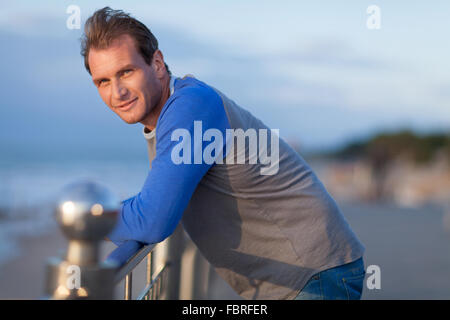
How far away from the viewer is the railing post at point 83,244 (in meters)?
0.98

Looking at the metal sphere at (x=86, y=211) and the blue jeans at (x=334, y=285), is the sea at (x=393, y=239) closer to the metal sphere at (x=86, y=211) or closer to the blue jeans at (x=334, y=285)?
the metal sphere at (x=86, y=211)

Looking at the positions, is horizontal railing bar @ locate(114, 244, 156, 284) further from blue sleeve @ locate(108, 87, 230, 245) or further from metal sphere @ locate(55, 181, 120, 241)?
metal sphere @ locate(55, 181, 120, 241)

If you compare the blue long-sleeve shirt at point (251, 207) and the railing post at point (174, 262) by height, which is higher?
the blue long-sleeve shirt at point (251, 207)

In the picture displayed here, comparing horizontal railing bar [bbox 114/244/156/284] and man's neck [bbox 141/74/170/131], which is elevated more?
man's neck [bbox 141/74/170/131]

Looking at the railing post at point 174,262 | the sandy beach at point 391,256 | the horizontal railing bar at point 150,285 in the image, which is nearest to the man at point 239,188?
the horizontal railing bar at point 150,285

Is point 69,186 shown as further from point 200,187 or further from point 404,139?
point 404,139

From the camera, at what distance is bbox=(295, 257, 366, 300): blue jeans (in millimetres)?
1893

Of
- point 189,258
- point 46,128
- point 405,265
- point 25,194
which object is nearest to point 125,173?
point 25,194

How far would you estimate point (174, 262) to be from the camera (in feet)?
9.37

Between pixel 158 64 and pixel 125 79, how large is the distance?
18 centimetres

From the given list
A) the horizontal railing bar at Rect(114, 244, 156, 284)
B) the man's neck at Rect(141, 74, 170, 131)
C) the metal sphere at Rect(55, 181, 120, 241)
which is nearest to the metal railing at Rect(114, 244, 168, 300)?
the horizontal railing bar at Rect(114, 244, 156, 284)

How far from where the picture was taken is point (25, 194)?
77.2 ft
